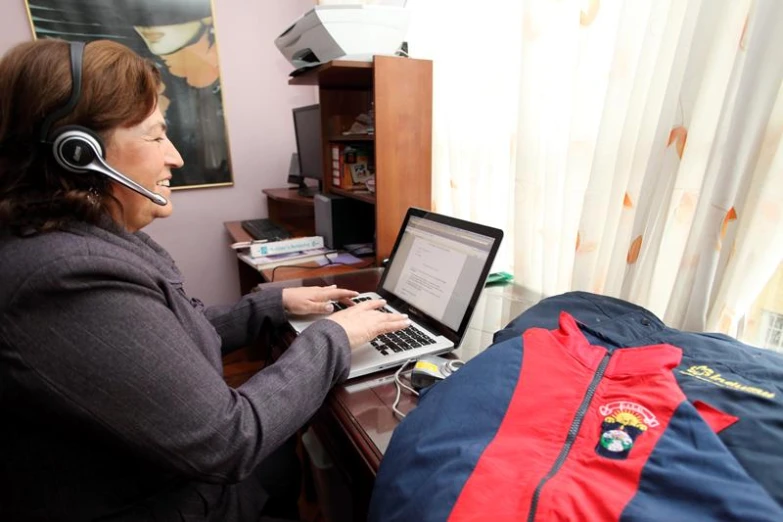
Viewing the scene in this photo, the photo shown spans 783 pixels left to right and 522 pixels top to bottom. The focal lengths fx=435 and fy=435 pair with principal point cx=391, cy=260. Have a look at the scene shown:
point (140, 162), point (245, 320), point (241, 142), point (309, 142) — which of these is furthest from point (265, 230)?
point (140, 162)

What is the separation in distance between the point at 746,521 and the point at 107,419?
0.67m

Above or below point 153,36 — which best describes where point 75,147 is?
below

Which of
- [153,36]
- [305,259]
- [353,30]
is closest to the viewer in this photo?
[353,30]

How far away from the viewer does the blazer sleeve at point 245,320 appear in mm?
1048

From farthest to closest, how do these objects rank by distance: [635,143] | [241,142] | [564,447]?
[241,142] < [635,143] < [564,447]

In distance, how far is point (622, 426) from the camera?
49cm

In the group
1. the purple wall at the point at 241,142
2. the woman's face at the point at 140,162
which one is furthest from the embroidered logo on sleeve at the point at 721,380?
the purple wall at the point at 241,142

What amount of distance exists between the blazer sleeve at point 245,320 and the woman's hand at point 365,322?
238 millimetres

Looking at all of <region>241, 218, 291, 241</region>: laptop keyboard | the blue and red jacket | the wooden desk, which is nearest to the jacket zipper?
the blue and red jacket

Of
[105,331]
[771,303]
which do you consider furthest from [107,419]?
[771,303]

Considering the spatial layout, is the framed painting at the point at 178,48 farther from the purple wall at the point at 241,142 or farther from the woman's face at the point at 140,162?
the woman's face at the point at 140,162

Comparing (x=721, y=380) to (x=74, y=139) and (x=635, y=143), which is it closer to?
(x=635, y=143)

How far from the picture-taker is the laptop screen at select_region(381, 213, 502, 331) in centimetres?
92

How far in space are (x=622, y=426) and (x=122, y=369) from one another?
593mm
